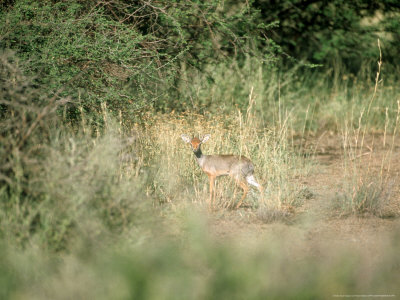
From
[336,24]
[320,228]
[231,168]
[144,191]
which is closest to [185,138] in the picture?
[231,168]

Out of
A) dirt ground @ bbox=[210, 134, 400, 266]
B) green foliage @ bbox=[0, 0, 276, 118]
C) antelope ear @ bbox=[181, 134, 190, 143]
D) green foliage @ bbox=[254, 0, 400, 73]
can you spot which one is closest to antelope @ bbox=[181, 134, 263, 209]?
antelope ear @ bbox=[181, 134, 190, 143]

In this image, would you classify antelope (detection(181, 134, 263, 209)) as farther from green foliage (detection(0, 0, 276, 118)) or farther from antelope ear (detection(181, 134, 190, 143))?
green foliage (detection(0, 0, 276, 118))

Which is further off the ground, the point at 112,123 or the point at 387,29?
the point at 387,29

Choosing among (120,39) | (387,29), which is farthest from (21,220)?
(387,29)

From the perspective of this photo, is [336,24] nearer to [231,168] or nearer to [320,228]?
[231,168]

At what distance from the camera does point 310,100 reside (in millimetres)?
14242

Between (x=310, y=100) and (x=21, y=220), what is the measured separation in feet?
34.6

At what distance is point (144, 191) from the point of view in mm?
6926

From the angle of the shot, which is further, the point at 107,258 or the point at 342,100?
the point at 342,100

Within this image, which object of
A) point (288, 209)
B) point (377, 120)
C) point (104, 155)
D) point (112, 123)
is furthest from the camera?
point (377, 120)

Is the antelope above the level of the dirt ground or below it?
above

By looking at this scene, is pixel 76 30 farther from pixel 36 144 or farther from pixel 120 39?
pixel 36 144

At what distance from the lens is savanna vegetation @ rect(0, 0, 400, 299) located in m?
4.44

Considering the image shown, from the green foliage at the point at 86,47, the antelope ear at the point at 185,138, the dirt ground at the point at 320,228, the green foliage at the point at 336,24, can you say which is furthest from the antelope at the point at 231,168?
the green foliage at the point at 336,24
